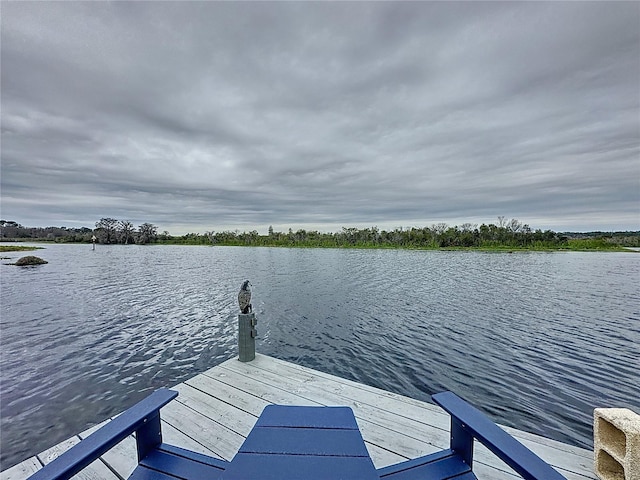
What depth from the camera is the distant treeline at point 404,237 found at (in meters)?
63.6

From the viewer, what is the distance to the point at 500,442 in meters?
1.47

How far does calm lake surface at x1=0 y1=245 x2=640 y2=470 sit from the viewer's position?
4.82 metres

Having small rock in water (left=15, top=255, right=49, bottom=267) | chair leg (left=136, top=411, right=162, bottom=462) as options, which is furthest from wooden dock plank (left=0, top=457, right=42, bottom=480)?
small rock in water (left=15, top=255, right=49, bottom=267)

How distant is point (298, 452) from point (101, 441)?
1.00 m

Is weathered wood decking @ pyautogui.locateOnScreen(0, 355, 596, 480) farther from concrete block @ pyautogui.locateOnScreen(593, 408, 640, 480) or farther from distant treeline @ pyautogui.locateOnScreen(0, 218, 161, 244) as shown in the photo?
distant treeline @ pyautogui.locateOnScreen(0, 218, 161, 244)

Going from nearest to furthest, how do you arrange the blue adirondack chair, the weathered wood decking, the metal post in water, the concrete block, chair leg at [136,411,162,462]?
the blue adirondack chair, chair leg at [136,411,162,462], the concrete block, the weathered wood decking, the metal post in water

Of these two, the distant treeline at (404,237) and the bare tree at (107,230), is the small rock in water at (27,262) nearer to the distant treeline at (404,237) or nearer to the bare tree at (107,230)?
the distant treeline at (404,237)

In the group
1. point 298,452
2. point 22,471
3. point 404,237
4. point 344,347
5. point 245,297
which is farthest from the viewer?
point 404,237

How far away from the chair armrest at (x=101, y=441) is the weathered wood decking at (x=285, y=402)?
3.06 ft

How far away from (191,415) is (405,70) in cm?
1293

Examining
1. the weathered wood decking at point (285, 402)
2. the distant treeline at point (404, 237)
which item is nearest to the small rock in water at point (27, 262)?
the weathered wood decking at point (285, 402)

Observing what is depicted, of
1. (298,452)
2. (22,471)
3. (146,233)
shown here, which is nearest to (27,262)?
(22,471)

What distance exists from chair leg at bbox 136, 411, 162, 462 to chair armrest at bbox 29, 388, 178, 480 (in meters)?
0.04

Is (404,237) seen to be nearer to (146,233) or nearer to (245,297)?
(245,297)
